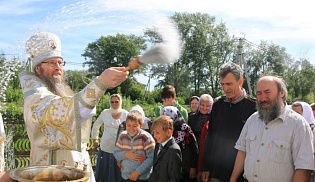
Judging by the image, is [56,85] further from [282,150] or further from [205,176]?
[205,176]

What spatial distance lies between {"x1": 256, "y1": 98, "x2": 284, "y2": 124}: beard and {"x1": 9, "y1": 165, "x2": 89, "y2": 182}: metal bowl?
190 centimetres

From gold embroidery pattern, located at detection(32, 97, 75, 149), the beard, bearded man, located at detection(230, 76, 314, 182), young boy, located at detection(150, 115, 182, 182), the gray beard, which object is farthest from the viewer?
young boy, located at detection(150, 115, 182, 182)

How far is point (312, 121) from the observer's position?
5.54 metres

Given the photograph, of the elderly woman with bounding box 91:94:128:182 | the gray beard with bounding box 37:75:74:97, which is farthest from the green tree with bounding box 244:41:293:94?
the gray beard with bounding box 37:75:74:97

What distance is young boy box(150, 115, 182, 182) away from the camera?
4.55 m

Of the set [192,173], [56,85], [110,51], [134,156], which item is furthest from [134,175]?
[56,85]

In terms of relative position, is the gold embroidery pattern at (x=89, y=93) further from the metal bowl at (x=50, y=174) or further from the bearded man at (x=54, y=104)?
the metal bowl at (x=50, y=174)

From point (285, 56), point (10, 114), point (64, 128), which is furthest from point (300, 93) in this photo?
point (64, 128)

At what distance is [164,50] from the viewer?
2.18m

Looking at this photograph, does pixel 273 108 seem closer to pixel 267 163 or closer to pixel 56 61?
pixel 267 163

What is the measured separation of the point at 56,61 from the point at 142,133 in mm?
2797

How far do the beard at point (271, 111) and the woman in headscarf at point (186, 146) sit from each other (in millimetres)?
1588

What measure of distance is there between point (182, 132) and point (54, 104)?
9.93 ft

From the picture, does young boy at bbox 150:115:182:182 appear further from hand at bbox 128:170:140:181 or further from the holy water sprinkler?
the holy water sprinkler
